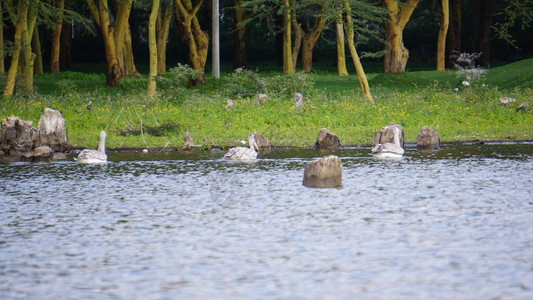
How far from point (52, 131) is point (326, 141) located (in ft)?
22.0

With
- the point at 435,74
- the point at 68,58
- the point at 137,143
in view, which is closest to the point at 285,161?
the point at 137,143

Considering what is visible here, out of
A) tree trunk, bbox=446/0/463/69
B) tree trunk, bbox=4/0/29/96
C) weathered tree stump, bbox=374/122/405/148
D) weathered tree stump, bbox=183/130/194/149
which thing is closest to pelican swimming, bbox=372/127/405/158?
weathered tree stump, bbox=374/122/405/148

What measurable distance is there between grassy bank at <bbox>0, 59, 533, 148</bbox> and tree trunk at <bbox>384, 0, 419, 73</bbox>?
7.55 m

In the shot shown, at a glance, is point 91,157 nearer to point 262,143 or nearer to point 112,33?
point 262,143

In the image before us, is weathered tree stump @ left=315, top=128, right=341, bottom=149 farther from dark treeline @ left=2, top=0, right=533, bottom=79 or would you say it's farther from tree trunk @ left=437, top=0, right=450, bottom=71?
dark treeline @ left=2, top=0, right=533, bottom=79

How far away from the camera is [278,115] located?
26766mm

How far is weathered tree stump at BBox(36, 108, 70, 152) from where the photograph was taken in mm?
21844

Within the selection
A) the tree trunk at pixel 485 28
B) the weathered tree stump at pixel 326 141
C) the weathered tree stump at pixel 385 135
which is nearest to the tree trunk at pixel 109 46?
the weathered tree stump at pixel 326 141

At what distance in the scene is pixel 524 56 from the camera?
206 feet

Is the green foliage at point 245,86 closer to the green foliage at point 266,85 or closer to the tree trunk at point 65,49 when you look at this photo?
the green foliage at point 266,85

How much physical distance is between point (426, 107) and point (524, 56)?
3705cm

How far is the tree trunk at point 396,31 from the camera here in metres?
39.6

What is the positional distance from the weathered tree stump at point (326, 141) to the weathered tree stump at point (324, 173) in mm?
6119

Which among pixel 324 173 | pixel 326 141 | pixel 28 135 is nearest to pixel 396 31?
pixel 326 141
